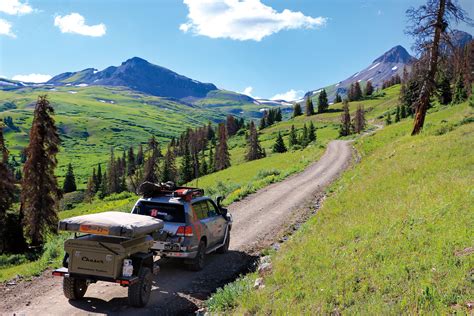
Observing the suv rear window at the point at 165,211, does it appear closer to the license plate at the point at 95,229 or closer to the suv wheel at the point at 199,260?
the suv wheel at the point at 199,260

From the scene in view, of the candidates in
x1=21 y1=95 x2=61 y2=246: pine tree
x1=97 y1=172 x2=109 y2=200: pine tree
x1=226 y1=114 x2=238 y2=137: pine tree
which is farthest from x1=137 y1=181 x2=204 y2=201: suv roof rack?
x1=226 y1=114 x2=238 y2=137: pine tree

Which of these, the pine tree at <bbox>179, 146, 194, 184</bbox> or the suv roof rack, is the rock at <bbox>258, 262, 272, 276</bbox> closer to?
the suv roof rack

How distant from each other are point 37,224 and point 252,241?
92.6 feet

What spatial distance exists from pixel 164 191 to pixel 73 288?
415 cm

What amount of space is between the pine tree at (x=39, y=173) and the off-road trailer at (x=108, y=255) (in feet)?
99.0

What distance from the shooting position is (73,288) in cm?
943

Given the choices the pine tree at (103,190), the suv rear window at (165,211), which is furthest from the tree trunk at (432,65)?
the pine tree at (103,190)

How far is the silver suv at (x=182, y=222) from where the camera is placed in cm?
1159

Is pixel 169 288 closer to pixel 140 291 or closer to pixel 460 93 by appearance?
pixel 140 291

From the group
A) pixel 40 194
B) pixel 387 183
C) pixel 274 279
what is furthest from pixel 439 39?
pixel 40 194

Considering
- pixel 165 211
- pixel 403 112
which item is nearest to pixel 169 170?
pixel 403 112

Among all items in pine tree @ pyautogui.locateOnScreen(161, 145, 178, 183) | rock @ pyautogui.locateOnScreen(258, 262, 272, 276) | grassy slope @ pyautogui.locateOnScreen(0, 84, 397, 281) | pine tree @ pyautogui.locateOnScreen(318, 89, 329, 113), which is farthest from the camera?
pine tree @ pyautogui.locateOnScreen(318, 89, 329, 113)

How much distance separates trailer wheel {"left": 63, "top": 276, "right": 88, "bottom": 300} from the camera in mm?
9383

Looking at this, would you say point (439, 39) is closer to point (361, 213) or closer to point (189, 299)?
point (361, 213)
